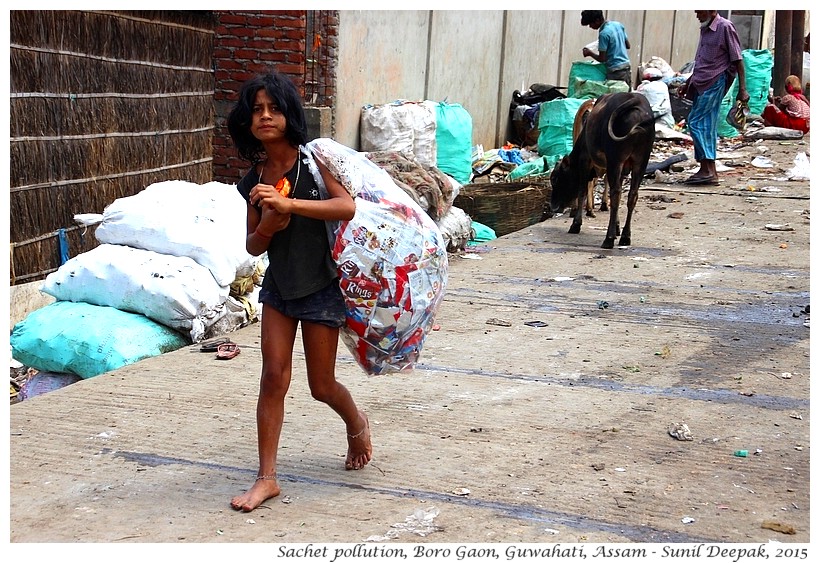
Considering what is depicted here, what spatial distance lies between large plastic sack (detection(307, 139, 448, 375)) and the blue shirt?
1201 cm

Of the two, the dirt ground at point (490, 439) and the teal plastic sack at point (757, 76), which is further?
the teal plastic sack at point (757, 76)

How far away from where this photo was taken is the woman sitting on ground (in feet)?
57.8

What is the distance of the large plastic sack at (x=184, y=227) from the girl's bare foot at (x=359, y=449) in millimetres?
2534

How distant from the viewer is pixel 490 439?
14.8 ft

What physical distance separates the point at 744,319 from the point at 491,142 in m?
8.04

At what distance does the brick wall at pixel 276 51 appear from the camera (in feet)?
32.4

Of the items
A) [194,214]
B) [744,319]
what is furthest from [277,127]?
[744,319]

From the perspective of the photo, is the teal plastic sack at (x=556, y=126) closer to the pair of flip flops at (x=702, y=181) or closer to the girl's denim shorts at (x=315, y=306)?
the pair of flip flops at (x=702, y=181)

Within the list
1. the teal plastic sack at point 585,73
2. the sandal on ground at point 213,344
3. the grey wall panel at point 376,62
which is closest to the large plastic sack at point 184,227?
the sandal on ground at point 213,344

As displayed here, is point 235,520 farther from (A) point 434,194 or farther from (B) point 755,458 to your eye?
(A) point 434,194

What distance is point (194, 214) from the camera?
21.5 feet

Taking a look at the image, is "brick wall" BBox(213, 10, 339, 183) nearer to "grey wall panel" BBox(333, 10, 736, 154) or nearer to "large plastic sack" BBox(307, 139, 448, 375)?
"grey wall panel" BBox(333, 10, 736, 154)

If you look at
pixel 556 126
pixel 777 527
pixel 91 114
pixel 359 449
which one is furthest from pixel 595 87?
pixel 777 527
